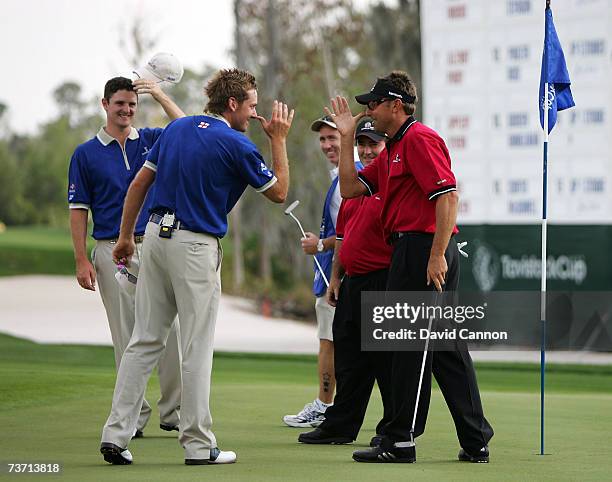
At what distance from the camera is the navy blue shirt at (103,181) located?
7.57m

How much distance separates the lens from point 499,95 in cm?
1803

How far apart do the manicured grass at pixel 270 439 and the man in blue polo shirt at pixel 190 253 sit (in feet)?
0.92

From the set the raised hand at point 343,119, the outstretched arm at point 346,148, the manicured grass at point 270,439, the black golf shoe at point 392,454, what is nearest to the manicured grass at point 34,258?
the manicured grass at point 270,439

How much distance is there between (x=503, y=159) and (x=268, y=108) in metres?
23.7

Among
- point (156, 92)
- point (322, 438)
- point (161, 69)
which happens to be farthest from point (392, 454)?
point (161, 69)

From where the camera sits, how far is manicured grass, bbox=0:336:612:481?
5922 millimetres

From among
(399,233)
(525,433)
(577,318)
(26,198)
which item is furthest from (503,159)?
(26,198)

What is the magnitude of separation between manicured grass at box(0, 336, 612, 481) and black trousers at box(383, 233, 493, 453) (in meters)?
0.21

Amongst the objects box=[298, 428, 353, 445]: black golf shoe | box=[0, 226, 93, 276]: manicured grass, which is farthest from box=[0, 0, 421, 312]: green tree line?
box=[298, 428, 353, 445]: black golf shoe

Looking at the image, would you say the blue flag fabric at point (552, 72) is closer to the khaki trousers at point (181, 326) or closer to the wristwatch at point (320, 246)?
the wristwatch at point (320, 246)

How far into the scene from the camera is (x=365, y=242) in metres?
7.35

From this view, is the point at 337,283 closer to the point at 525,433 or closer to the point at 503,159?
the point at 525,433

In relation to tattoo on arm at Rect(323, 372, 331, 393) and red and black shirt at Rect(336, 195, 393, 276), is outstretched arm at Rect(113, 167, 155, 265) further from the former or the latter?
tattoo on arm at Rect(323, 372, 331, 393)

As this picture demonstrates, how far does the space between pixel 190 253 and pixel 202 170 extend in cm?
43
